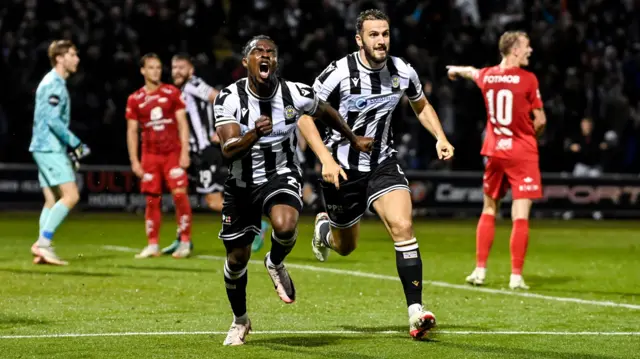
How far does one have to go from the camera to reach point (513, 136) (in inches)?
490

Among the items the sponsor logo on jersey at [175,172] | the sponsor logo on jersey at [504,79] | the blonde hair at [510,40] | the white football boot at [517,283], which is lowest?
the white football boot at [517,283]

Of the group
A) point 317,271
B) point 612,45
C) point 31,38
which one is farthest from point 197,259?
point 612,45

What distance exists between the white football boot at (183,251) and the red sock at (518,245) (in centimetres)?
457

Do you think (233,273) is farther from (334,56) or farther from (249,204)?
(334,56)

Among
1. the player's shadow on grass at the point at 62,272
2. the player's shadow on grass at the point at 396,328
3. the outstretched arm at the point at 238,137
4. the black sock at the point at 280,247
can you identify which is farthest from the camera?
the player's shadow on grass at the point at 62,272

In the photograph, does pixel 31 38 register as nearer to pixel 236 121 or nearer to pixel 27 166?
pixel 27 166

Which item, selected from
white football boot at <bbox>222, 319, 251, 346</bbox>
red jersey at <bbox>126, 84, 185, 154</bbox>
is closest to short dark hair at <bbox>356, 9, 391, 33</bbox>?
white football boot at <bbox>222, 319, 251, 346</bbox>

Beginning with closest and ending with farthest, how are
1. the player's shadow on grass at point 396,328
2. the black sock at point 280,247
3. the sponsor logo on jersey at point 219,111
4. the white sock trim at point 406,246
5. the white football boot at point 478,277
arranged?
the sponsor logo on jersey at point 219,111
the black sock at point 280,247
the white sock trim at point 406,246
the player's shadow on grass at point 396,328
the white football boot at point 478,277

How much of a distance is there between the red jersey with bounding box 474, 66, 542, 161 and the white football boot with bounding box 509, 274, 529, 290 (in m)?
1.21

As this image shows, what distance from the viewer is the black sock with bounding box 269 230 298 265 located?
28.4 feet

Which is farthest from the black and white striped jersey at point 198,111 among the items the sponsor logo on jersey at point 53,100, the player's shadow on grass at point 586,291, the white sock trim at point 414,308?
the white sock trim at point 414,308

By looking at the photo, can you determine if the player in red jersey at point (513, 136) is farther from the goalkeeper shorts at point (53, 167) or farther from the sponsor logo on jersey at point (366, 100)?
the goalkeeper shorts at point (53, 167)

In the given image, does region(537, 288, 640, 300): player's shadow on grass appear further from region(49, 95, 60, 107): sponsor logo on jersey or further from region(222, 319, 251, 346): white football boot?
region(49, 95, 60, 107): sponsor logo on jersey

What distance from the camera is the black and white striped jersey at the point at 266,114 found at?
8.38 meters
